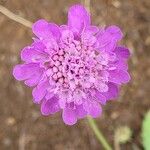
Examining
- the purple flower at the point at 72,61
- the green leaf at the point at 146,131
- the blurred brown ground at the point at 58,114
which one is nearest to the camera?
the purple flower at the point at 72,61

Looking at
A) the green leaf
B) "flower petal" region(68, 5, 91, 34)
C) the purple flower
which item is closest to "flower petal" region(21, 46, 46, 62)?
the purple flower

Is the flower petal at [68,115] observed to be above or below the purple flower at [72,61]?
below

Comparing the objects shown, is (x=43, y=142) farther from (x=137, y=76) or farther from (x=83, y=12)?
(x=83, y=12)

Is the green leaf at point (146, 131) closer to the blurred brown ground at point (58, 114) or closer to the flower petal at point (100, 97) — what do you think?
the blurred brown ground at point (58, 114)

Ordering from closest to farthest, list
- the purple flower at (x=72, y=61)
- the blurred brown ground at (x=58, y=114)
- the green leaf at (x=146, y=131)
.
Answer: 1. the purple flower at (x=72, y=61)
2. the green leaf at (x=146, y=131)
3. the blurred brown ground at (x=58, y=114)

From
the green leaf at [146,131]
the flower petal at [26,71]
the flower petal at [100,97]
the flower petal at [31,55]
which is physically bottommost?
the green leaf at [146,131]

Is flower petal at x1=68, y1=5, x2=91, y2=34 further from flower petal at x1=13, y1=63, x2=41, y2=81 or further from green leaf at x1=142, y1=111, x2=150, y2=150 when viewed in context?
green leaf at x1=142, y1=111, x2=150, y2=150

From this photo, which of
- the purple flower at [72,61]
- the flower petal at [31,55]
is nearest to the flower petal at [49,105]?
the purple flower at [72,61]

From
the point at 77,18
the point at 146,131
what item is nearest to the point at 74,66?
the point at 77,18

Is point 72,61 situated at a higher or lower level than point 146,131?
higher

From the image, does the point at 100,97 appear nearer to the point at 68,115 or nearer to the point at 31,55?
the point at 68,115
